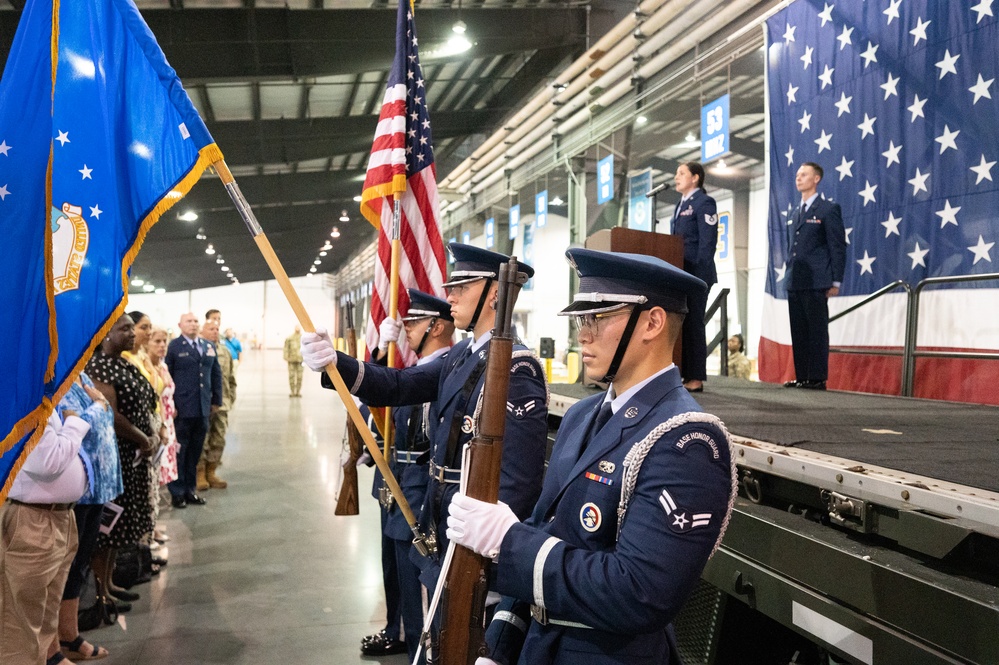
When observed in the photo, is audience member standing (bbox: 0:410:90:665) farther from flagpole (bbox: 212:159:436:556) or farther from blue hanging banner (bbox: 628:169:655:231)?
blue hanging banner (bbox: 628:169:655:231)

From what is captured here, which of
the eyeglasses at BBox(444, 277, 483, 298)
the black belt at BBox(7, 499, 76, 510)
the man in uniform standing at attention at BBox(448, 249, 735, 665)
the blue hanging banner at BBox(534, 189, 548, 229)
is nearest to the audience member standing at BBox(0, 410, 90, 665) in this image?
the black belt at BBox(7, 499, 76, 510)

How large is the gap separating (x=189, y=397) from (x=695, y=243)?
4.90 meters

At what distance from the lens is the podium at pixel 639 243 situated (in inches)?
165

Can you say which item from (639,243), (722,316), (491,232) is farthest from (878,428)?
(491,232)

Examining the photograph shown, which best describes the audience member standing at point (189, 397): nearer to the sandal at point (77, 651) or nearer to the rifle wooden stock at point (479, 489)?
the sandal at point (77, 651)

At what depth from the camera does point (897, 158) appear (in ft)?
18.5

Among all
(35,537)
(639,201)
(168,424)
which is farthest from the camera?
(639,201)

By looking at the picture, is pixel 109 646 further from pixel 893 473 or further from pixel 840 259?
pixel 840 259

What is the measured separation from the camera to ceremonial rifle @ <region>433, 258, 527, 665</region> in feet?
4.73

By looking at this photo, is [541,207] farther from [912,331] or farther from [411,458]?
[411,458]

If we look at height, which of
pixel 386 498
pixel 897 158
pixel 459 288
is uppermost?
pixel 897 158

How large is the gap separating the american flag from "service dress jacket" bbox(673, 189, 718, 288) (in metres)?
1.93

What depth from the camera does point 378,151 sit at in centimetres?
371

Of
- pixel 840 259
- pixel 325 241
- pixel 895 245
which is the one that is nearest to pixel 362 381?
pixel 840 259
